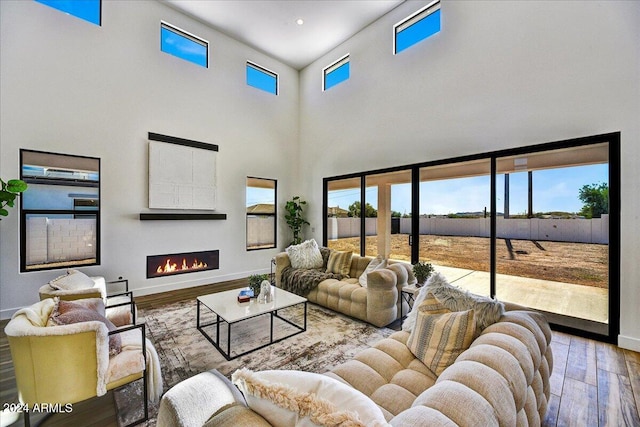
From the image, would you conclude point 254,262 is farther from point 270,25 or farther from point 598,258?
point 598,258

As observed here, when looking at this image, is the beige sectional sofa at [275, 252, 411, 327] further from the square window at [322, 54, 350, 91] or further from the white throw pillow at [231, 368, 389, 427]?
the square window at [322, 54, 350, 91]

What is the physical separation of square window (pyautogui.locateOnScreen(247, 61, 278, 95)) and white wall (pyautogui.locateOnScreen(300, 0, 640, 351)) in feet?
5.53

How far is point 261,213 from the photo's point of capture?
6.33 metres

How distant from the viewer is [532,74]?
343 centimetres

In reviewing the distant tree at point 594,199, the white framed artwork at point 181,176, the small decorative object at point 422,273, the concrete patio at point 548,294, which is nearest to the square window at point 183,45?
the white framed artwork at point 181,176

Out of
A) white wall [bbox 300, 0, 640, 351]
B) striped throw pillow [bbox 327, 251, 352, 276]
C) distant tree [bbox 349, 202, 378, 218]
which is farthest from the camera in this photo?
distant tree [bbox 349, 202, 378, 218]

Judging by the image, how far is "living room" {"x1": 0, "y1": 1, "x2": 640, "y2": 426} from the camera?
3029mm

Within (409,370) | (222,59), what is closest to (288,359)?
(409,370)

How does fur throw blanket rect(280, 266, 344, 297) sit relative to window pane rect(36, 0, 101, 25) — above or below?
below

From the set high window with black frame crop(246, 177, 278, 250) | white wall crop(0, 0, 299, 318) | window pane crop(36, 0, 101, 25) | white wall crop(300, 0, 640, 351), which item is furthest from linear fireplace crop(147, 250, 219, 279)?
window pane crop(36, 0, 101, 25)

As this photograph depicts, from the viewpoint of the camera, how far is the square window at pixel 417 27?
4448mm

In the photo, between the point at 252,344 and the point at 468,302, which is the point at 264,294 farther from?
the point at 468,302

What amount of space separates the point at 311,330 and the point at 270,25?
19.1 feet

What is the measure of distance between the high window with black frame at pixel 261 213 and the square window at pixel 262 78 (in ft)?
7.57
